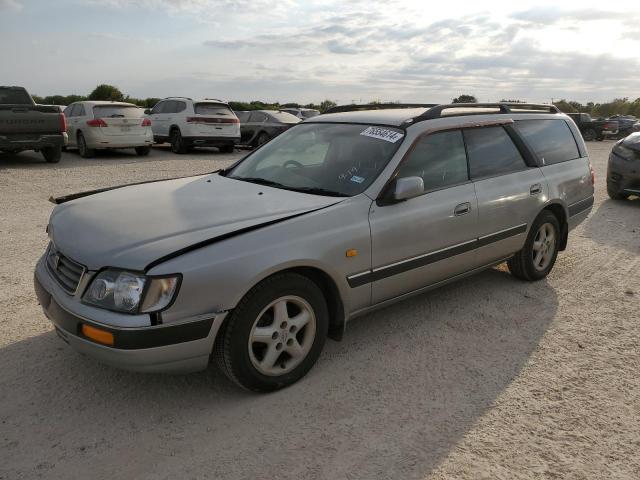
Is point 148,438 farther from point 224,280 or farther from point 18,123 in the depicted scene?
point 18,123

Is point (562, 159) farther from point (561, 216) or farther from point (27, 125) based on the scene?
point (27, 125)

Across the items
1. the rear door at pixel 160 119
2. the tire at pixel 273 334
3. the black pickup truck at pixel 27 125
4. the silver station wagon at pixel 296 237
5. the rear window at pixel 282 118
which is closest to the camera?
the silver station wagon at pixel 296 237

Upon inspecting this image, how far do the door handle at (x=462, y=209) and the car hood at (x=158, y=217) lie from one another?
103cm

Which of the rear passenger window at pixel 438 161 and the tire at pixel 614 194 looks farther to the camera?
the tire at pixel 614 194

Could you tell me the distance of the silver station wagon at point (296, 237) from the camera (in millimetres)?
2742

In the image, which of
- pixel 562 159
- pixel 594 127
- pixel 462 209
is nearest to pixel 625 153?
pixel 562 159

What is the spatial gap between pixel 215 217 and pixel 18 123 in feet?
35.0

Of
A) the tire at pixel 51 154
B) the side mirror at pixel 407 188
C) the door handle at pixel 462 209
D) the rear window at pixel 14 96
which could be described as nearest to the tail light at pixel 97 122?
the tire at pixel 51 154

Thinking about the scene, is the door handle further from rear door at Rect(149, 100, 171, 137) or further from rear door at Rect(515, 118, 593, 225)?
rear door at Rect(149, 100, 171, 137)

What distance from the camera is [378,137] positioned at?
3918 mm

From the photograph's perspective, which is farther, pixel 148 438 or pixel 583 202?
pixel 583 202

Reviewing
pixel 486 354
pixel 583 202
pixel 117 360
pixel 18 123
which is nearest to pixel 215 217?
pixel 117 360

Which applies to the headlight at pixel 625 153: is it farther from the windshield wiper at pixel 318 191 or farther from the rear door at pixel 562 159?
the windshield wiper at pixel 318 191

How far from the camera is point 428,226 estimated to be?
12.4ft
